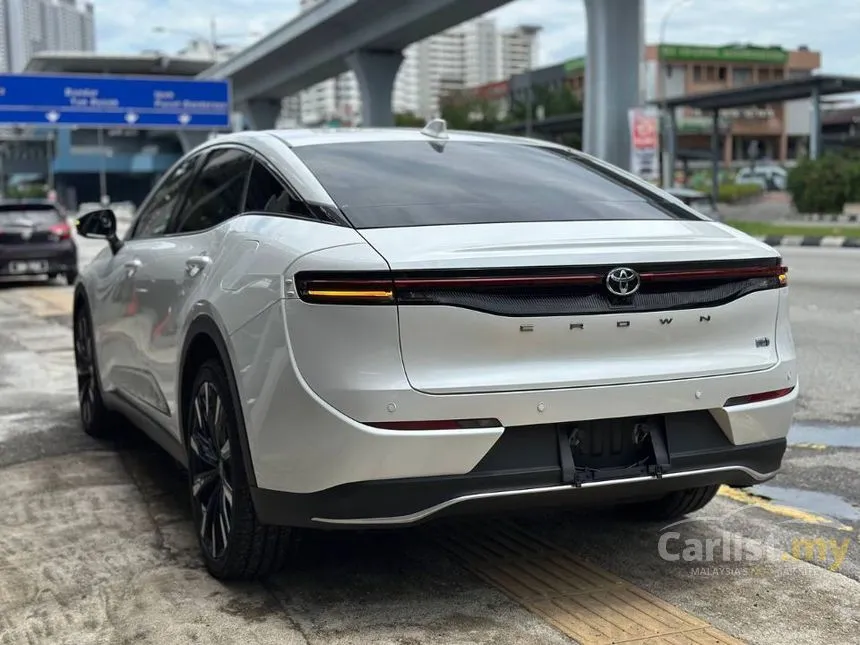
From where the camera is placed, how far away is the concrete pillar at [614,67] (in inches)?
958

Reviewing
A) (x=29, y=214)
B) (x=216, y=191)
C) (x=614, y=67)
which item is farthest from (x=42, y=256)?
(x=216, y=191)

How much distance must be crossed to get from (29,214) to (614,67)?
1330 cm

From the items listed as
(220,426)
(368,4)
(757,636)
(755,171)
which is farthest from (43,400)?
(755,171)

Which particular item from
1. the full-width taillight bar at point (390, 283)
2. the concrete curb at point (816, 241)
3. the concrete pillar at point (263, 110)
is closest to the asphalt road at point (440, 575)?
the full-width taillight bar at point (390, 283)

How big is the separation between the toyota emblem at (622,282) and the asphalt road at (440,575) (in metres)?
1.00

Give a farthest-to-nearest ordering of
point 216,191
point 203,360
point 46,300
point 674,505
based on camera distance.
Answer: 1. point 46,300
2. point 216,191
3. point 674,505
4. point 203,360

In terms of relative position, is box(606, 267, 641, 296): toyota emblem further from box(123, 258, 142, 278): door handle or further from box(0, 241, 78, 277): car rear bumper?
box(0, 241, 78, 277): car rear bumper

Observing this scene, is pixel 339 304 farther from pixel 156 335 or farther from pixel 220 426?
pixel 156 335

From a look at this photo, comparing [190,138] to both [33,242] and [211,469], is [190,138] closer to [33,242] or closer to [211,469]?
[33,242]

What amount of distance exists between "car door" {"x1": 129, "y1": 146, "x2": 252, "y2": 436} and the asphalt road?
0.62 metres

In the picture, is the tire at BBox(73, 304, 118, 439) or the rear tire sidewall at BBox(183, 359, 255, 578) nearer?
the rear tire sidewall at BBox(183, 359, 255, 578)

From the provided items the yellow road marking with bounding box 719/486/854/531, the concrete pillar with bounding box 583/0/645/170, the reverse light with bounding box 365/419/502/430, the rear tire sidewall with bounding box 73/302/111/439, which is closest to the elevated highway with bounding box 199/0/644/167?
the concrete pillar with bounding box 583/0/645/170

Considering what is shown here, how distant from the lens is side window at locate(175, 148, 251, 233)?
164 inches

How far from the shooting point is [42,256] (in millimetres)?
17750
